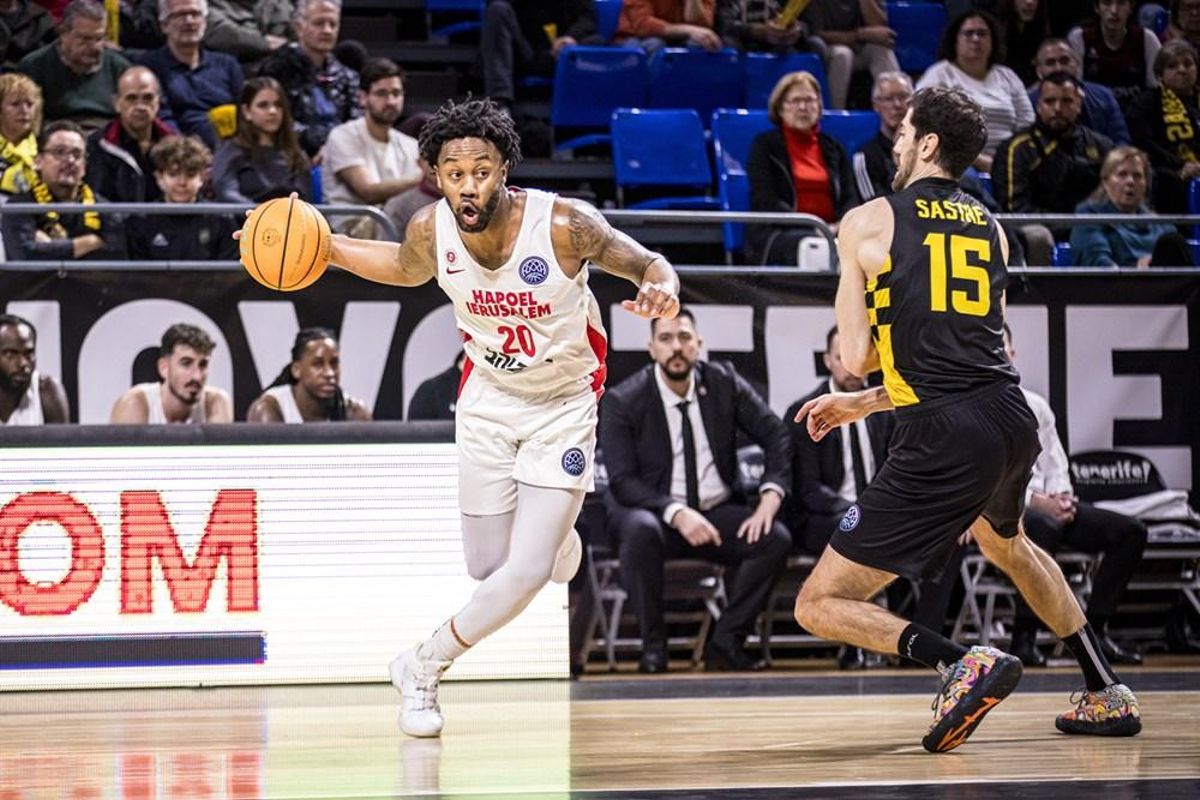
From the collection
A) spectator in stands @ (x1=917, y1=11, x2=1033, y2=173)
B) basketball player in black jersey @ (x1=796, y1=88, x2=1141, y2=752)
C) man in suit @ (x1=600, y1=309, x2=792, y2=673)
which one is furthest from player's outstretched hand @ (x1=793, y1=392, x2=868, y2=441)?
spectator in stands @ (x1=917, y1=11, x2=1033, y2=173)

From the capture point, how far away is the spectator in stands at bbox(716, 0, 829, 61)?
12492 millimetres

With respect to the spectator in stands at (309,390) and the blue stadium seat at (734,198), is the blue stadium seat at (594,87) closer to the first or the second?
the blue stadium seat at (734,198)

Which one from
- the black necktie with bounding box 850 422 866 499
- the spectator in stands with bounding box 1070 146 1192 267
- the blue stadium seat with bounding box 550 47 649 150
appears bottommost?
the black necktie with bounding box 850 422 866 499

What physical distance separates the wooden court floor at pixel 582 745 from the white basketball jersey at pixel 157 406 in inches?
62.6

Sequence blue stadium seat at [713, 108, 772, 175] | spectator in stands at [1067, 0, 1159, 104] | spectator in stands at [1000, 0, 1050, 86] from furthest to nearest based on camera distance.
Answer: spectator in stands at [1000, 0, 1050, 86]
spectator in stands at [1067, 0, 1159, 104]
blue stadium seat at [713, 108, 772, 175]

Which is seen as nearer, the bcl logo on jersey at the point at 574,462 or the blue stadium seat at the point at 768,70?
the bcl logo on jersey at the point at 574,462

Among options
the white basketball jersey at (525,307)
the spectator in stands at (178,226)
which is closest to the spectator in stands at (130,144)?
the spectator in stands at (178,226)

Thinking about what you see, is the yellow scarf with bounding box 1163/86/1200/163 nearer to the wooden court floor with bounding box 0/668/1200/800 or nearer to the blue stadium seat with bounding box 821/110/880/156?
the blue stadium seat with bounding box 821/110/880/156

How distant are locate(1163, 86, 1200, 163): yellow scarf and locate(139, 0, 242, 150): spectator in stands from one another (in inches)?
256

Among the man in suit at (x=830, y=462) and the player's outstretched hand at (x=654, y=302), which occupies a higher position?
the player's outstretched hand at (x=654, y=302)

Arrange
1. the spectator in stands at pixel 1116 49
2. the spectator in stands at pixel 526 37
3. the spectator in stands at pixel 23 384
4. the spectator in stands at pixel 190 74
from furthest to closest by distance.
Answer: the spectator in stands at pixel 1116 49, the spectator in stands at pixel 526 37, the spectator in stands at pixel 190 74, the spectator in stands at pixel 23 384

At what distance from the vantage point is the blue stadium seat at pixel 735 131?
11.3m

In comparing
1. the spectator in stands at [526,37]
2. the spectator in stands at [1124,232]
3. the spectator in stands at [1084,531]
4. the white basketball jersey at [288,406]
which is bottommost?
the spectator in stands at [1084,531]

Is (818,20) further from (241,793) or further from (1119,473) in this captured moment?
(241,793)
